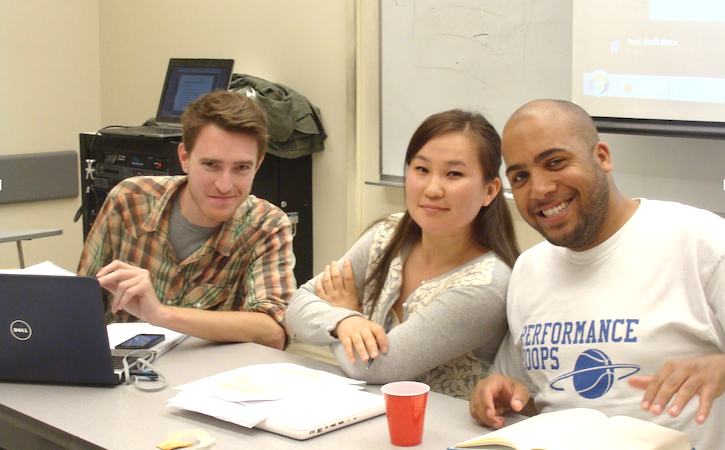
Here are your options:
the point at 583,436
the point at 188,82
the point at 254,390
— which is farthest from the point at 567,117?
the point at 188,82

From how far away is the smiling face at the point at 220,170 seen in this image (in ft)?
6.92

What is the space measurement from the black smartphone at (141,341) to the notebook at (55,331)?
0.64 feet

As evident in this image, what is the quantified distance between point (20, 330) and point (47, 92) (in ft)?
11.9

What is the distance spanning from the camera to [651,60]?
2.58 m

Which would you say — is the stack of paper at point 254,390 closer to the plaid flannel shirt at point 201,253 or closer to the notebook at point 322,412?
the notebook at point 322,412

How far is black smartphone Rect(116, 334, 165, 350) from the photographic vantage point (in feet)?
6.07

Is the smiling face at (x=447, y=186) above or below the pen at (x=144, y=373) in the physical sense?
above

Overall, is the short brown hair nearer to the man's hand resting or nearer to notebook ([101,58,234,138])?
the man's hand resting

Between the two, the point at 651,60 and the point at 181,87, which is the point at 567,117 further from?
the point at 181,87

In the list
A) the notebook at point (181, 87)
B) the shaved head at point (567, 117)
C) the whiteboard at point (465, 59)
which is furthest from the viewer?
the notebook at point (181, 87)

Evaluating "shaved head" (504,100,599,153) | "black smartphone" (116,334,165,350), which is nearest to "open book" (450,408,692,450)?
"shaved head" (504,100,599,153)

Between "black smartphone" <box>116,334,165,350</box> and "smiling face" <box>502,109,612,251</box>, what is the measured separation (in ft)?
3.04

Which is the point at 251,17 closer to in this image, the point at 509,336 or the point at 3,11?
the point at 3,11

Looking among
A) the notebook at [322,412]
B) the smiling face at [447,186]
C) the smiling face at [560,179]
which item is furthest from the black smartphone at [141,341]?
the smiling face at [560,179]
